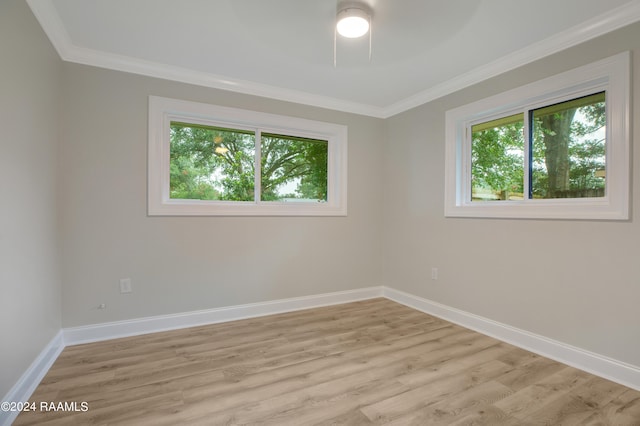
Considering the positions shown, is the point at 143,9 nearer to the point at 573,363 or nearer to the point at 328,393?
the point at 328,393

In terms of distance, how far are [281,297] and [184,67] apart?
2.47m

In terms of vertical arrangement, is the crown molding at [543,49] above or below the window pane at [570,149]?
above

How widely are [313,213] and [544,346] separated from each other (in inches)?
94.6

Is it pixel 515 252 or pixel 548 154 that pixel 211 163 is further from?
pixel 548 154

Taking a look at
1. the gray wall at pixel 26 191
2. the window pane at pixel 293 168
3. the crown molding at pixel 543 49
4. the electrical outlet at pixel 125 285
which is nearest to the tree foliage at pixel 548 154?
the crown molding at pixel 543 49

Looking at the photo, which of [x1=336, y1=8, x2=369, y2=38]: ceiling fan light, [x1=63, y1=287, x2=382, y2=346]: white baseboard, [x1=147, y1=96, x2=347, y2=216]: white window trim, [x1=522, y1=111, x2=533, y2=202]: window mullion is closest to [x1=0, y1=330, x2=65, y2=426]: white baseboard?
[x1=63, y1=287, x2=382, y2=346]: white baseboard

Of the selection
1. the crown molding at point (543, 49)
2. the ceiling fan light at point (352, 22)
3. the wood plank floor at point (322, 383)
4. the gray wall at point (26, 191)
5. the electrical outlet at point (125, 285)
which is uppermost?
the crown molding at point (543, 49)

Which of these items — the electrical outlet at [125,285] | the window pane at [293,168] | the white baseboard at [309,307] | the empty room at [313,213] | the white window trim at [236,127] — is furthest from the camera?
the window pane at [293,168]

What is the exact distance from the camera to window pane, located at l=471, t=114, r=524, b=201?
2752mm

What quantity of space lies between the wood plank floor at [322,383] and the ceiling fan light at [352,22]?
2.29m

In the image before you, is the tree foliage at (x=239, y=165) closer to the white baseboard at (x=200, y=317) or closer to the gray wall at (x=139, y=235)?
the gray wall at (x=139, y=235)

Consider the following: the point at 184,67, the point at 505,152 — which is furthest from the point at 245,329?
the point at 505,152

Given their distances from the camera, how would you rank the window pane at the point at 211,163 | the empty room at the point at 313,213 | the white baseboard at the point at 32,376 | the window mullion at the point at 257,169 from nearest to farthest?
the white baseboard at the point at 32,376 < the empty room at the point at 313,213 < the window pane at the point at 211,163 < the window mullion at the point at 257,169

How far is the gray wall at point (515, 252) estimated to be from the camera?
203 centimetres
